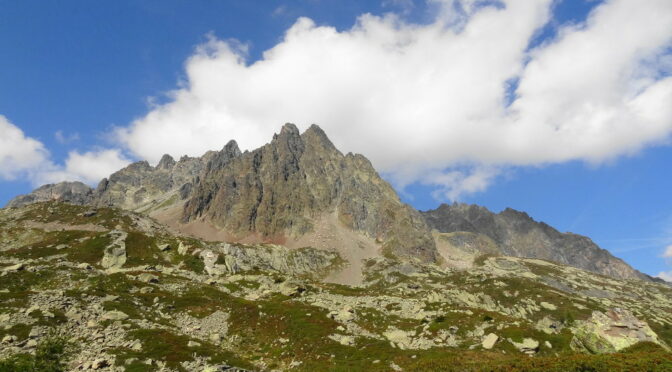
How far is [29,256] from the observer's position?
5458 inches

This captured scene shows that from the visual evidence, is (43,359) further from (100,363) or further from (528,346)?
(528,346)

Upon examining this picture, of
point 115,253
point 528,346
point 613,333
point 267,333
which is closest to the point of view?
point 613,333

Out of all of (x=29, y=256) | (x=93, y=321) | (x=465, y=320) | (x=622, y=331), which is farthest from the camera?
(x=29, y=256)

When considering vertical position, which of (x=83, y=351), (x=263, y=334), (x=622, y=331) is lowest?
(x=83, y=351)

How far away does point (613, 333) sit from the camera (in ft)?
120

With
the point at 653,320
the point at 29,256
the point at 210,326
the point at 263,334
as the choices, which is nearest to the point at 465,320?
the point at 263,334

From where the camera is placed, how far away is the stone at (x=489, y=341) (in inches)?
2034

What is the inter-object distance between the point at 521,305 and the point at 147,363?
206 metres

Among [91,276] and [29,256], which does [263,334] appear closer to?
[91,276]

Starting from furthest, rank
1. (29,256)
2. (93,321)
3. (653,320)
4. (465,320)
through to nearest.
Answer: (653,320) < (29,256) < (465,320) < (93,321)

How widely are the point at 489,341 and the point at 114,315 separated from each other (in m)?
54.4

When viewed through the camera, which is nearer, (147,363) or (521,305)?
(147,363)

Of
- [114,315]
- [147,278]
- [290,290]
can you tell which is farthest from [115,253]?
[114,315]

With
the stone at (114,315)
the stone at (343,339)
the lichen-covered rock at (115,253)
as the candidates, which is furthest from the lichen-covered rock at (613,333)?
the lichen-covered rock at (115,253)
